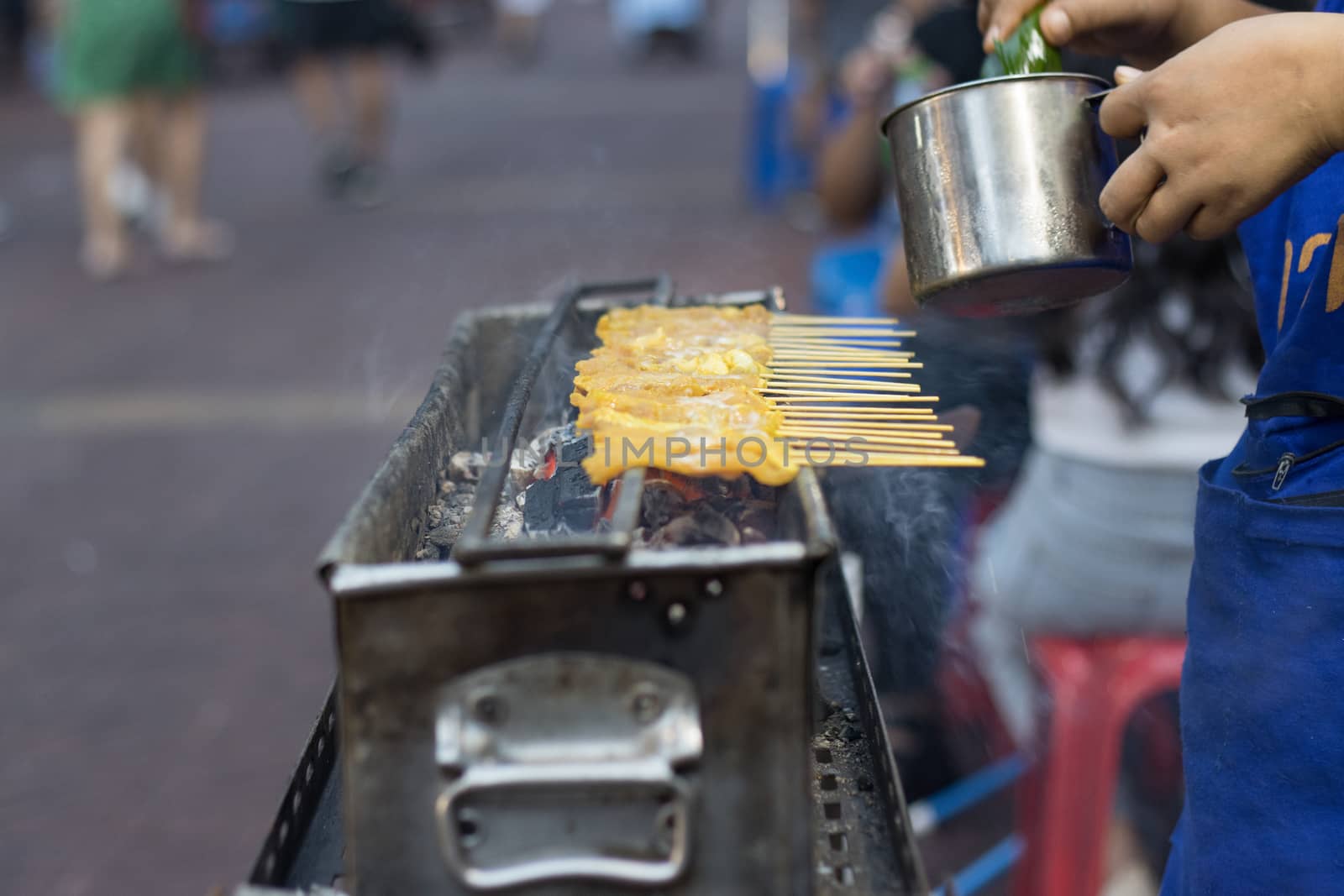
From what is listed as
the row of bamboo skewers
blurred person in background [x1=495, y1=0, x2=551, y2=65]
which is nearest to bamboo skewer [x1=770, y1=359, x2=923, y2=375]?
the row of bamboo skewers

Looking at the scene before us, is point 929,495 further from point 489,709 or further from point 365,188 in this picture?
point 365,188

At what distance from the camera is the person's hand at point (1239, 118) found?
1.20m

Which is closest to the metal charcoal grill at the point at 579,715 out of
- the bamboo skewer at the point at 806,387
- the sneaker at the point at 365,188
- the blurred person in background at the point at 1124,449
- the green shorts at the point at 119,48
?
the bamboo skewer at the point at 806,387

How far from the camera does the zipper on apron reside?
1438mm

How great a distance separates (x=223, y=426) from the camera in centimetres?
548

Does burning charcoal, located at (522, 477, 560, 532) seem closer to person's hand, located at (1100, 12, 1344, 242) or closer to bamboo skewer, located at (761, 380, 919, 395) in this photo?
A: bamboo skewer, located at (761, 380, 919, 395)

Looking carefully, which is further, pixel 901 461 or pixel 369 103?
pixel 369 103

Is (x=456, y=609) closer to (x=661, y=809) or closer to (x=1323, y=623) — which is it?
(x=661, y=809)

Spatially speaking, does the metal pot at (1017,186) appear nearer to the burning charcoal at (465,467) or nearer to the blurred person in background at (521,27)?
the burning charcoal at (465,467)

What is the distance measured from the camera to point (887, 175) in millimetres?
4469

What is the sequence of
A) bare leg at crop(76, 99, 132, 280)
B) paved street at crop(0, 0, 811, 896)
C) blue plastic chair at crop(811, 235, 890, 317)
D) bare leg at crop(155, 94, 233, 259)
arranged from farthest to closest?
bare leg at crop(155, 94, 233, 259)
bare leg at crop(76, 99, 132, 280)
blue plastic chair at crop(811, 235, 890, 317)
paved street at crop(0, 0, 811, 896)

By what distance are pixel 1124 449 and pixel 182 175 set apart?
22.4ft

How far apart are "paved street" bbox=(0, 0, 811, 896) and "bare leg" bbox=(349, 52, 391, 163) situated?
1.47ft

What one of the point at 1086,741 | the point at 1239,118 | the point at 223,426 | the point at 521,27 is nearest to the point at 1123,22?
the point at 1239,118
